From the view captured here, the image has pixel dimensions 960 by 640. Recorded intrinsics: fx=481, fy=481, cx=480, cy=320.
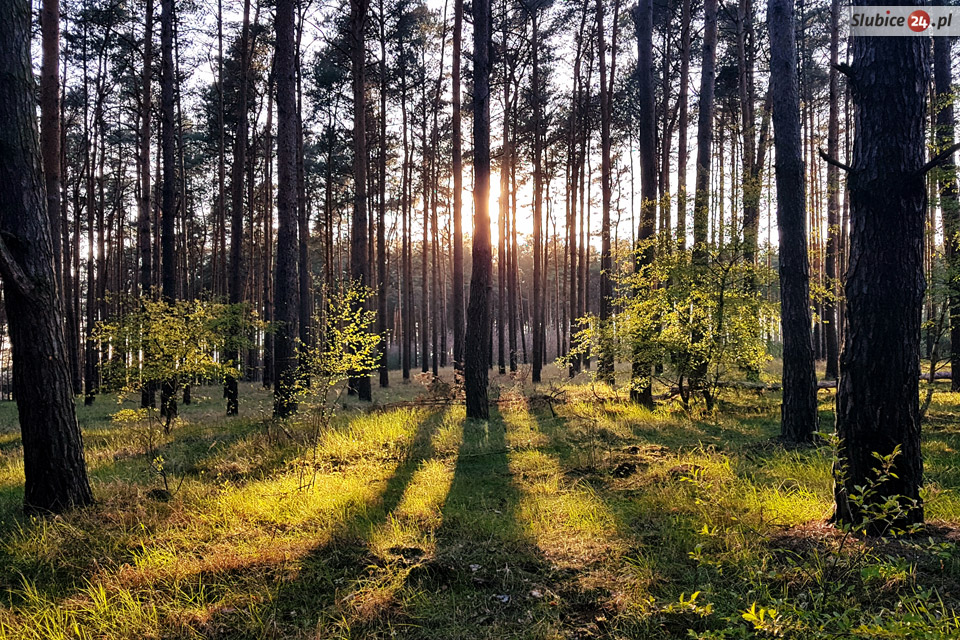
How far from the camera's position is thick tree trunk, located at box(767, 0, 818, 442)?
20.9ft

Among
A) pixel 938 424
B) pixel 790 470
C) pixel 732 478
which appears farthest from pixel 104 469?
pixel 938 424

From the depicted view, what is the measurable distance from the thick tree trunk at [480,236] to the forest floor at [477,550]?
2.88 metres

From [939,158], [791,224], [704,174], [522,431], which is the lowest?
[522,431]

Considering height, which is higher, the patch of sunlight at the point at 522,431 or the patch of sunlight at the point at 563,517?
the patch of sunlight at the point at 563,517

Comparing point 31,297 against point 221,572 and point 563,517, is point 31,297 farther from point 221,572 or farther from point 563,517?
point 563,517

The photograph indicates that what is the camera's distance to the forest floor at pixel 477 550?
8.48 feet

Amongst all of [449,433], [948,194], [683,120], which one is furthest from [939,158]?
[683,120]

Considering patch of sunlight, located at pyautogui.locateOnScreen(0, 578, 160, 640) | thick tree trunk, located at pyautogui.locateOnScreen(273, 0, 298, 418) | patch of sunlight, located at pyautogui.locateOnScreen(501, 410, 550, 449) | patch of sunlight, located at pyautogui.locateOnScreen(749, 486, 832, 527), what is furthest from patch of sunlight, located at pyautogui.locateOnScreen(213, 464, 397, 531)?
thick tree trunk, located at pyautogui.locateOnScreen(273, 0, 298, 418)

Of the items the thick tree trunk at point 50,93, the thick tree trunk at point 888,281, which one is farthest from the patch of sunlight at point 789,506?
the thick tree trunk at point 50,93

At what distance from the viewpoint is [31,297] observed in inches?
164

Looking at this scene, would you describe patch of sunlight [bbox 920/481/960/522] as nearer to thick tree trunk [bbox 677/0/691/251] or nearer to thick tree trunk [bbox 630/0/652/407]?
thick tree trunk [bbox 630/0/652/407]

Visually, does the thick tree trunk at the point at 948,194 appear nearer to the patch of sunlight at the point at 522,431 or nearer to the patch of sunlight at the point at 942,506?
the patch of sunlight at the point at 942,506

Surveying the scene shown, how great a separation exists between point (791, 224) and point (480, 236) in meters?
5.13

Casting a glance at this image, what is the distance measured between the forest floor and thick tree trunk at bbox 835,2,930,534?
52 centimetres
